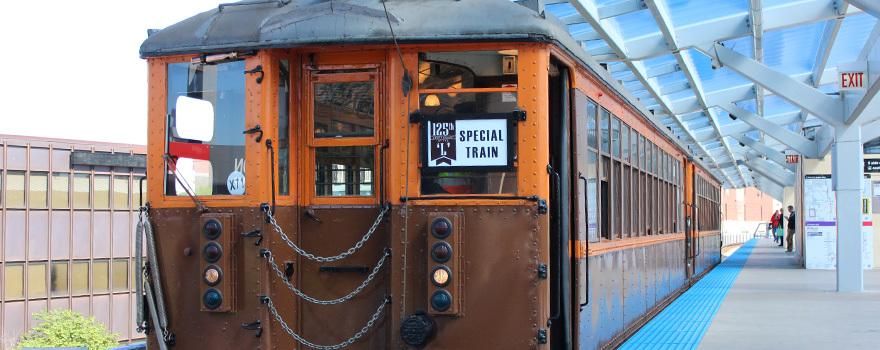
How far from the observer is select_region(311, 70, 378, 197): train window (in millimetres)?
5383

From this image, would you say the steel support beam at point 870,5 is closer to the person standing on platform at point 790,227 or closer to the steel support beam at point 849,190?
the steel support beam at point 849,190

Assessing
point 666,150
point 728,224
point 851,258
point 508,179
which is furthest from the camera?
point 728,224

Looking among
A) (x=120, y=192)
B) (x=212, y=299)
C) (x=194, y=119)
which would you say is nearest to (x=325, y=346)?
(x=212, y=299)

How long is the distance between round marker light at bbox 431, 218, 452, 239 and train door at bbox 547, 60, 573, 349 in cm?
86

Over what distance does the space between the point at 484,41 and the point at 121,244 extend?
40611mm

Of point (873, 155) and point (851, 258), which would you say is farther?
point (873, 155)

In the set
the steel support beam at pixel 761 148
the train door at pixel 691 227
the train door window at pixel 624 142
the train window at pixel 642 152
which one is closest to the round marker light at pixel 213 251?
the train door window at pixel 624 142

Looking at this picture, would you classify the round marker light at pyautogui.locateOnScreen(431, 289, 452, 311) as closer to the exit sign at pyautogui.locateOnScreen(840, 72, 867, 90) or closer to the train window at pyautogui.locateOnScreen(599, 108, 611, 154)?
the train window at pyautogui.locateOnScreen(599, 108, 611, 154)

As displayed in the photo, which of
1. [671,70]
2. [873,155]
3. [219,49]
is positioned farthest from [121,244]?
[219,49]

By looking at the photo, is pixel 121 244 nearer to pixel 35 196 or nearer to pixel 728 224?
pixel 35 196

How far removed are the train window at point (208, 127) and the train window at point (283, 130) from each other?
22 centimetres

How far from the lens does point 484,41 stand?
517 centimetres

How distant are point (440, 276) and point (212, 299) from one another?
135 centimetres

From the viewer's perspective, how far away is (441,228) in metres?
5.05
